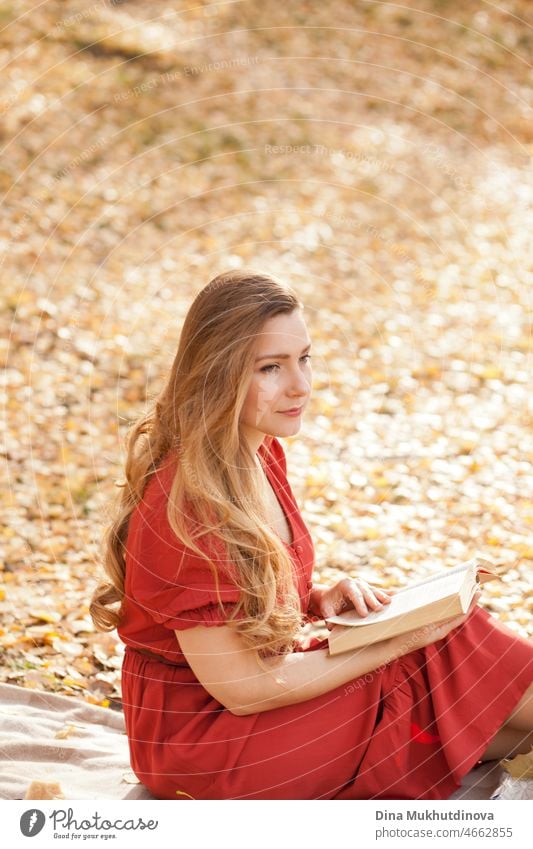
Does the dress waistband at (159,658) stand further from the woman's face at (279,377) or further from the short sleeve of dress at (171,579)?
the woman's face at (279,377)

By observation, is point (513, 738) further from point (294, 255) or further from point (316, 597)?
point (294, 255)

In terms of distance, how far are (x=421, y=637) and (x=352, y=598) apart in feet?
0.65

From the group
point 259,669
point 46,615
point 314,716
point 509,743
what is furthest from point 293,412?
point 46,615

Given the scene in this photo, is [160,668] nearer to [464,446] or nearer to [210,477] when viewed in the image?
[210,477]

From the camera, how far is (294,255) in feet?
26.1

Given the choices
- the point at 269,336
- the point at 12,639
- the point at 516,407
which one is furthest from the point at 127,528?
the point at 516,407

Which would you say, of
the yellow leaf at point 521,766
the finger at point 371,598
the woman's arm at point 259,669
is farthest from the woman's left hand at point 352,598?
the yellow leaf at point 521,766

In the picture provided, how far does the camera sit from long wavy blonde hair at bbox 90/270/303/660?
2521 millimetres

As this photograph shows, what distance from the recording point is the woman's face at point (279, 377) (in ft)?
8.39

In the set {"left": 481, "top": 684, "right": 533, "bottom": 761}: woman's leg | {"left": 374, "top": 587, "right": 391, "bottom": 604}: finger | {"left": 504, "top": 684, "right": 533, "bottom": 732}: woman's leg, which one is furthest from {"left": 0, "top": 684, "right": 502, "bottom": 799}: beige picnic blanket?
{"left": 374, "top": 587, "right": 391, "bottom": 604}: finger

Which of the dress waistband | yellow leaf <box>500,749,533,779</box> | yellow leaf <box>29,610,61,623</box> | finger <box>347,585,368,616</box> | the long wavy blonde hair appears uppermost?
the long wavy blonde hair

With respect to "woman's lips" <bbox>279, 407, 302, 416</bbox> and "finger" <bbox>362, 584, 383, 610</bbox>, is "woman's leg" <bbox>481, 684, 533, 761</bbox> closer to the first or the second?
"finger" <bbox>362, 584, 383, 610</bbox>

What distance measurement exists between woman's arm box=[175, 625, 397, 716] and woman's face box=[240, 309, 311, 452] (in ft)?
1.75

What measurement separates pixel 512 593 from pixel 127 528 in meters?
2.01
